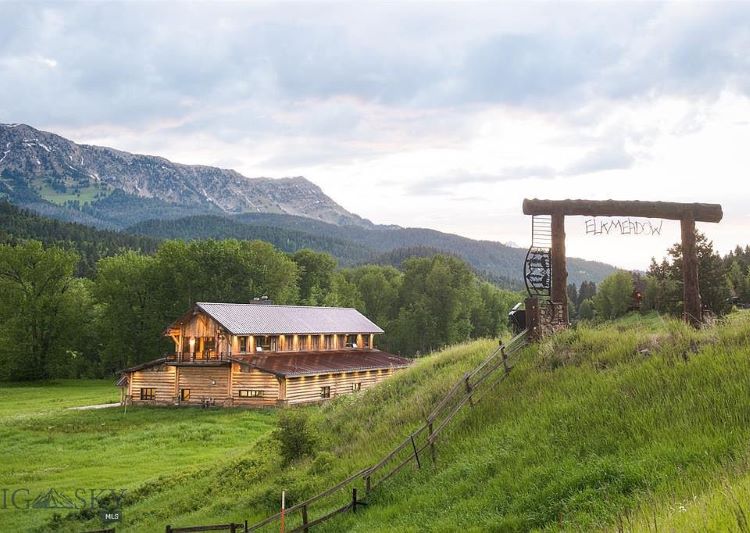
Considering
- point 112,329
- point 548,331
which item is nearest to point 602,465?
point 548,331

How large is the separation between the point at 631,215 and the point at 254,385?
118ft

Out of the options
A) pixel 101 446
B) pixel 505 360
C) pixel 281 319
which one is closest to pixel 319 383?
pixel 281 319

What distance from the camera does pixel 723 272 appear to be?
41.3 meters

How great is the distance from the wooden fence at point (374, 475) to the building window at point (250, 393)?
32596 millimetres

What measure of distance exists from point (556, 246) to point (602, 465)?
10.9m

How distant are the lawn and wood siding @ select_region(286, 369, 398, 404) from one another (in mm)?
4112

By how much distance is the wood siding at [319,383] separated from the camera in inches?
1900

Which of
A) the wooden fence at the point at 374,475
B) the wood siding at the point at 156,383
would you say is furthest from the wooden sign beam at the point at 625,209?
the wood siding at the point at 156,383

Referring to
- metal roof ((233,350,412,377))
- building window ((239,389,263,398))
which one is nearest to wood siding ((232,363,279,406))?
building window ((239,389,263,398))

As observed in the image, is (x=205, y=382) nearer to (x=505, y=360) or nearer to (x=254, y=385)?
(x=254, y=385)

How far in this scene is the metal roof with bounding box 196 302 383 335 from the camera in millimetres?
52594

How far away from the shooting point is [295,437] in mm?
20781

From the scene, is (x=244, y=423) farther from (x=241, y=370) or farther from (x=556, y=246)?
(x=556, y=246)
